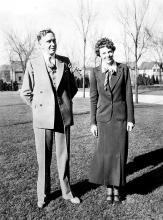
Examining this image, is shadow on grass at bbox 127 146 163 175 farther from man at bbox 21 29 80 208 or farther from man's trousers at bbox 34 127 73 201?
man at bbox 21 29 80 208

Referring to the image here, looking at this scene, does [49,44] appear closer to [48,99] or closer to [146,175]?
[48,99]

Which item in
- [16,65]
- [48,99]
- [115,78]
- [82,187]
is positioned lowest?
[82,187]

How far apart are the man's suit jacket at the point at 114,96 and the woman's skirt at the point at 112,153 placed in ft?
0.36

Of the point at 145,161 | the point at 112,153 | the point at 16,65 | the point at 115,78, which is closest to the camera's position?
the point at 115,78

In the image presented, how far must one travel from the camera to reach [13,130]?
9.95 metres

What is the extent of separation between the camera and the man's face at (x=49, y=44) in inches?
153

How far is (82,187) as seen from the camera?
189 inches

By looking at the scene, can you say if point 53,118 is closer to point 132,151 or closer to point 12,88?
point 132,151

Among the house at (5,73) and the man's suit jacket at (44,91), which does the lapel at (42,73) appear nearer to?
the man's suit jacket at (44,91)

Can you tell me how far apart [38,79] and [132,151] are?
3.59 metres

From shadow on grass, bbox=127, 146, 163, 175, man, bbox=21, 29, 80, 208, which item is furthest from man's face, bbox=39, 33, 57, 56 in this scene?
shadow on grass, bbox=127, 146, 163, 175

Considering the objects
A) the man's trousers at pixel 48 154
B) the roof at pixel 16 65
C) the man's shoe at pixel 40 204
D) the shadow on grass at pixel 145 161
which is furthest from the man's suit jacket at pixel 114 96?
the roof at pixel 16 65

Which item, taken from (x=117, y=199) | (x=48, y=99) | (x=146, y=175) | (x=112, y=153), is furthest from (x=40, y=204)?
(x=146, y=175)

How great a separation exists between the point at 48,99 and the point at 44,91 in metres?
0.11
